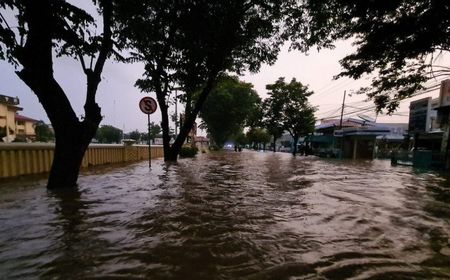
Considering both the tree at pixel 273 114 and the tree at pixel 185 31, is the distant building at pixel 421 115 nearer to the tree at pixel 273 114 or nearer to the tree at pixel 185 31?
the tree at pixel 185 31

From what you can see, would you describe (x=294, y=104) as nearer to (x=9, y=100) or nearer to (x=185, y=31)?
(x=185, y=31)

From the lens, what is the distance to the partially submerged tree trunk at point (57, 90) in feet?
18.4

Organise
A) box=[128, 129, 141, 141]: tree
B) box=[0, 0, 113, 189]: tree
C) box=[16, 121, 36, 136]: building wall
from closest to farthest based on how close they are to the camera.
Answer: box=[0, 0, 113, 189]: tree → box=[16, 121, 36, 136]: building wall → box=[128, 129, 141, 141]: tree

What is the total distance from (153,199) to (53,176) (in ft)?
8.31

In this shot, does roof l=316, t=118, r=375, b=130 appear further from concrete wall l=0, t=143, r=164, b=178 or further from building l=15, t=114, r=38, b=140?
building l=15, t=114, r=38, b=140

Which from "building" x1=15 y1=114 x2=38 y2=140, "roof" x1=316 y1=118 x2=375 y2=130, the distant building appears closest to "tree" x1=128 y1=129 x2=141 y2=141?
"building" x1=15 y1=114 x2=38 y2=140

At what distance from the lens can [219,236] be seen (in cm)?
Answer: 353

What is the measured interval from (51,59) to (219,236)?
192 inches

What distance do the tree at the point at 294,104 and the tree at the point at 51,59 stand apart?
3462 centimetres

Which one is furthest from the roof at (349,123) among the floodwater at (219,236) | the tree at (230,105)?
the floodwater at (219,236)

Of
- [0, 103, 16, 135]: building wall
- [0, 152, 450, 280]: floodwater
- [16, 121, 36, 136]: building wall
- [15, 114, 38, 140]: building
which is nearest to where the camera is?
[0, 152, 450, 280]: floodwater

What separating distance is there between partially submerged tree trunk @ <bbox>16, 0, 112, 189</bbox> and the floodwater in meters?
0.79

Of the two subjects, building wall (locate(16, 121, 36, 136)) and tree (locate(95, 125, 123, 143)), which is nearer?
building wall (locate(16, 121, 36, 136))

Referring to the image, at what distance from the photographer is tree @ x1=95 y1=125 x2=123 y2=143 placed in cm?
9897
